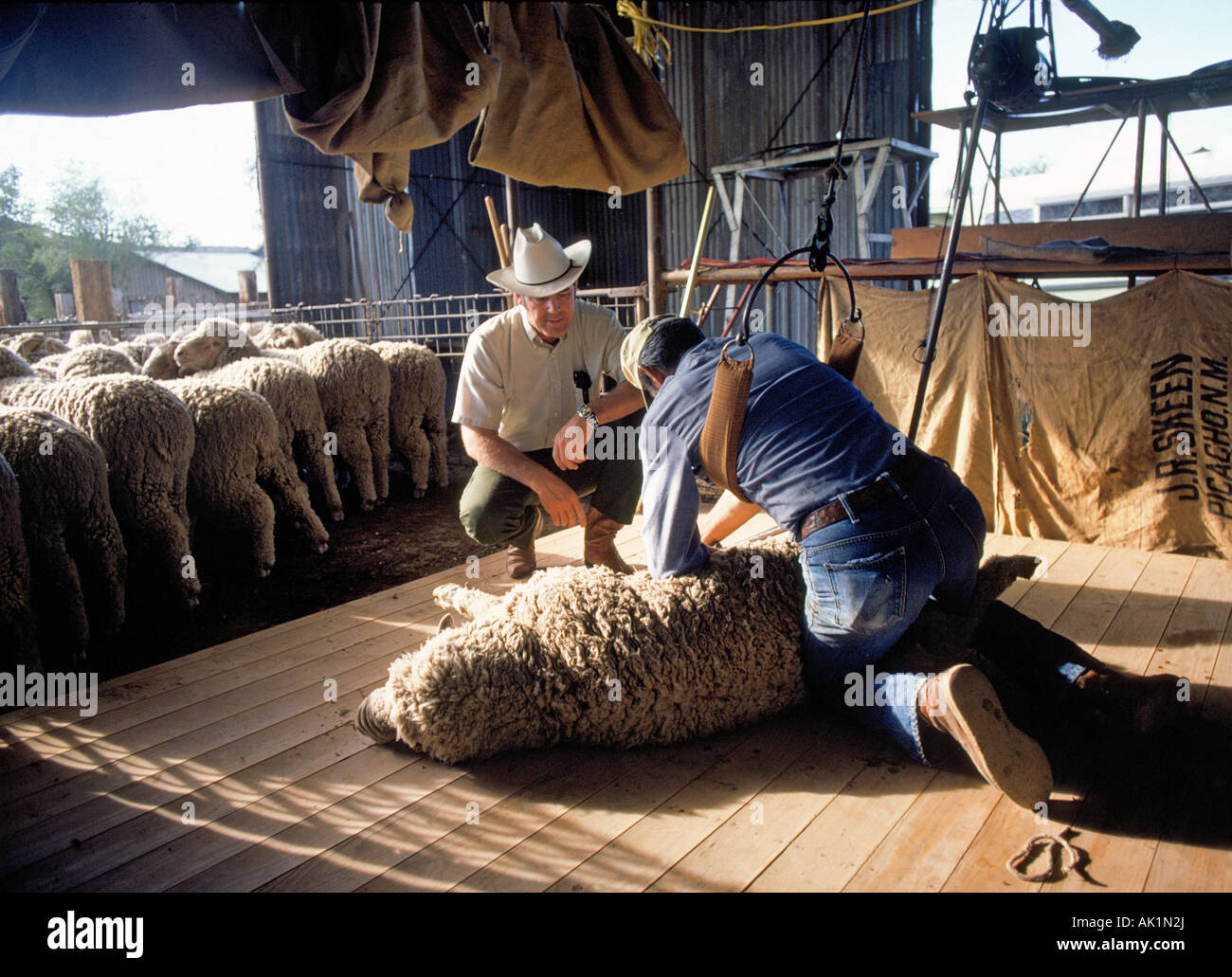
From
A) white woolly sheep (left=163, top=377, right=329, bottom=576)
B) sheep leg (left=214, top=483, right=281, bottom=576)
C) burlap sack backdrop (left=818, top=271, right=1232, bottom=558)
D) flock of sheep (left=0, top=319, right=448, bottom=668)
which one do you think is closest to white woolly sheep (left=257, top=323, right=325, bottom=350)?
flock of sheep (left=0, top=319, right=448, bottom=668)

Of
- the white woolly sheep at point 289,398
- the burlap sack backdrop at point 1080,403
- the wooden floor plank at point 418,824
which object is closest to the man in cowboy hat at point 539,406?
the wooden floor plank at point 418,824

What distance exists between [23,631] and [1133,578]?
500cm

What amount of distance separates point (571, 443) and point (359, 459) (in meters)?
4.52

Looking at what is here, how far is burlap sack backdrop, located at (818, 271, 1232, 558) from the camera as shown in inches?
180

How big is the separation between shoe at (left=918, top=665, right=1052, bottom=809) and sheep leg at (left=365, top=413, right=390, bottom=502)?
6559 mm

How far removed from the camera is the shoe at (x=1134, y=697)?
2342 mm

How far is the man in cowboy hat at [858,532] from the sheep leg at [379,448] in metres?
5.71

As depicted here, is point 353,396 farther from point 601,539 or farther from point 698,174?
point 698,174

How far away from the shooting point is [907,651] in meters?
2.64

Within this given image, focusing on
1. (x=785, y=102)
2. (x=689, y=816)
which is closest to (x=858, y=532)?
(x=689, y=816)

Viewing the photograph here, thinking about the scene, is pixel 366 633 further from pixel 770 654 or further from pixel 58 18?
pixel 58 18

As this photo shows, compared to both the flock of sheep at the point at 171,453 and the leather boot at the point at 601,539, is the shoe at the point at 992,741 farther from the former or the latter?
the flock of sheep at the point at 171,453

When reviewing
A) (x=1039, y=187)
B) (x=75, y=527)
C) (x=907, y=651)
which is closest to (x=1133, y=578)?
(x=907, y=651)
